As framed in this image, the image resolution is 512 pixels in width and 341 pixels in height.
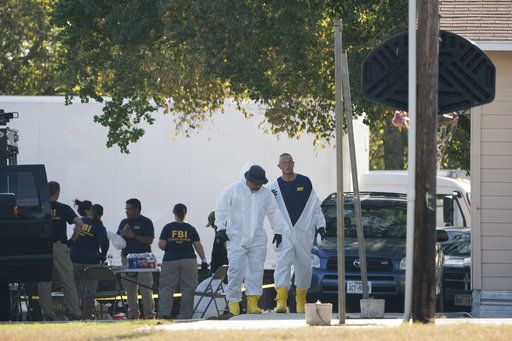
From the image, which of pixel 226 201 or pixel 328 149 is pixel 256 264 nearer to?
pixel 226 201

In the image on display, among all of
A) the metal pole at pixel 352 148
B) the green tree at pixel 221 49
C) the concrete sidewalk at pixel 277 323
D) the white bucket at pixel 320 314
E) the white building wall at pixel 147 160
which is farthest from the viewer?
the white building wall at pixel 147 160

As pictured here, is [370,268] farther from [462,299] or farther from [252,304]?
[252,304]

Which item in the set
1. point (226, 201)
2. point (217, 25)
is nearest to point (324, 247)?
point (226, 201)

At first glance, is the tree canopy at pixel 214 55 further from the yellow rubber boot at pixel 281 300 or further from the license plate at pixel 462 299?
the yellow rubber boot at pixel 281 300

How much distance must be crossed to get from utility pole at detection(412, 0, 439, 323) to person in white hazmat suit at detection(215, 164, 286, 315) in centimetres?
424

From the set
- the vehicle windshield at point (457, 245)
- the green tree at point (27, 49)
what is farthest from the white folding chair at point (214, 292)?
the green tree at point (27, 49)

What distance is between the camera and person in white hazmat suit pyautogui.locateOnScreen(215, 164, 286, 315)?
17859 millimetres

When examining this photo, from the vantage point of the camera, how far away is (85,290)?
817 inches

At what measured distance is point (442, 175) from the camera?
3102 centimetres

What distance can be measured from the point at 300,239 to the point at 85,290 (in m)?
3.67

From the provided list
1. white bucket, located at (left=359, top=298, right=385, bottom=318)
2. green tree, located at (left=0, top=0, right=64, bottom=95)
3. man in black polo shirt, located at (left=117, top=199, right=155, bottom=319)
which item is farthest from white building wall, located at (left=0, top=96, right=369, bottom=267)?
green tree, located at (left=0, top=0, right=64, bottom=95)

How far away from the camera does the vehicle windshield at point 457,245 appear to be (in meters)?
21.7

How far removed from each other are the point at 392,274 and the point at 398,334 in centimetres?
663

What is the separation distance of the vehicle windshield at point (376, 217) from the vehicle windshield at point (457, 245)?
55.6 inches
